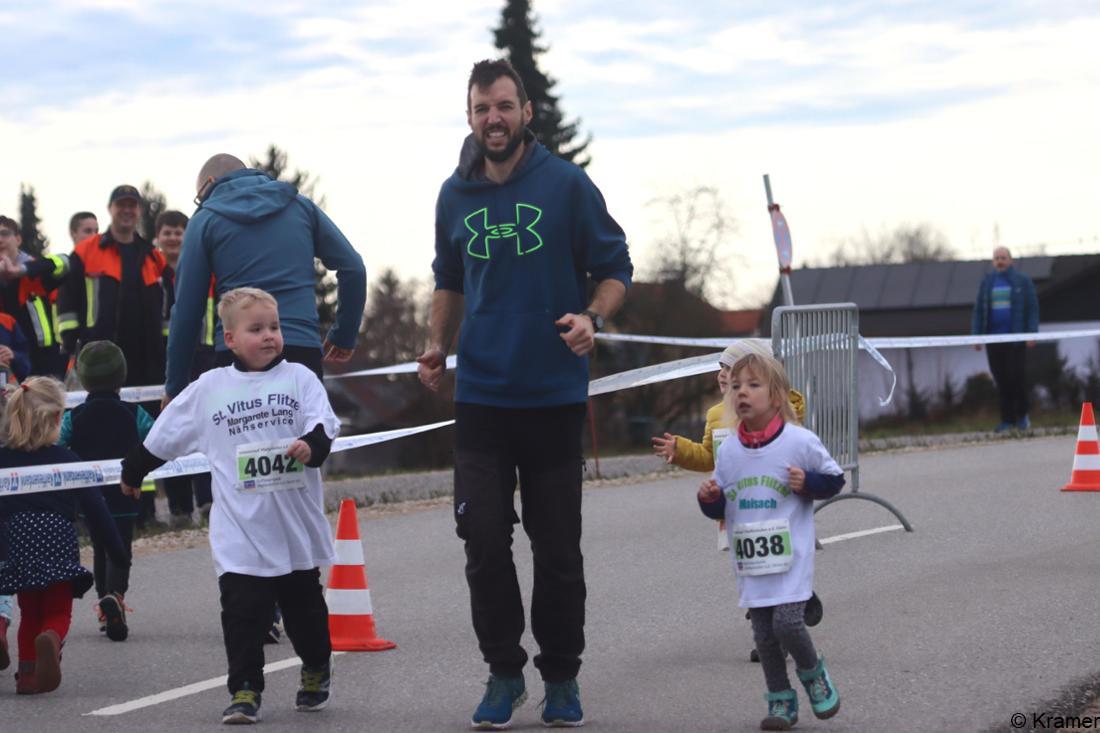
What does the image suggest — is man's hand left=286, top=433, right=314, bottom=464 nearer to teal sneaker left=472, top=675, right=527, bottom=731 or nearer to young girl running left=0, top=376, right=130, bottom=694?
teal sneaker left=472, top=675, right=527, bottom=731

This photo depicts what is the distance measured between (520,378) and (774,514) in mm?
978

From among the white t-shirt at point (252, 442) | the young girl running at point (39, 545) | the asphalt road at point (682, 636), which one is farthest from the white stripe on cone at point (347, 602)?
the white t-shirt at point (252, 442)

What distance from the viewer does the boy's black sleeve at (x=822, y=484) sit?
228 inches

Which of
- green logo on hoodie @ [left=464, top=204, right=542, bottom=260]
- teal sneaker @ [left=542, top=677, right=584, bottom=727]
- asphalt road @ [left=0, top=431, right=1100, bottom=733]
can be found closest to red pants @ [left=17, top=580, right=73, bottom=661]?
asphalt road @ [left=0, top=431, right=1100, bottom=733]

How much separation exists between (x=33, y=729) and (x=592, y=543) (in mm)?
5786

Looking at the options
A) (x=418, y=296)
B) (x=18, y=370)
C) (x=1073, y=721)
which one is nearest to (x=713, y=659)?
(x=1073, y=721)

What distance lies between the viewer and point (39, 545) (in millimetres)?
7055

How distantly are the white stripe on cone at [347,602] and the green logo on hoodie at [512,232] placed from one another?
7.36 feet

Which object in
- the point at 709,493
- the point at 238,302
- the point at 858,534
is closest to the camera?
the point at 709,493

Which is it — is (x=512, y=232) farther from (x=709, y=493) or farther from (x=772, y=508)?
(x=772, y=508)

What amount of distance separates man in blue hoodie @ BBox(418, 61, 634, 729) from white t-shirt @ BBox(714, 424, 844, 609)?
580mm

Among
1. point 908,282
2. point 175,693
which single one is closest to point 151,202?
point 908,282

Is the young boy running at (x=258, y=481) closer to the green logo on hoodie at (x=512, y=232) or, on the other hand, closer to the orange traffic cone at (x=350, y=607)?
the green logo on hoodie at (x=512, y=232)

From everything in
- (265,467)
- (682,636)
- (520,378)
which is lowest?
(682,636)
